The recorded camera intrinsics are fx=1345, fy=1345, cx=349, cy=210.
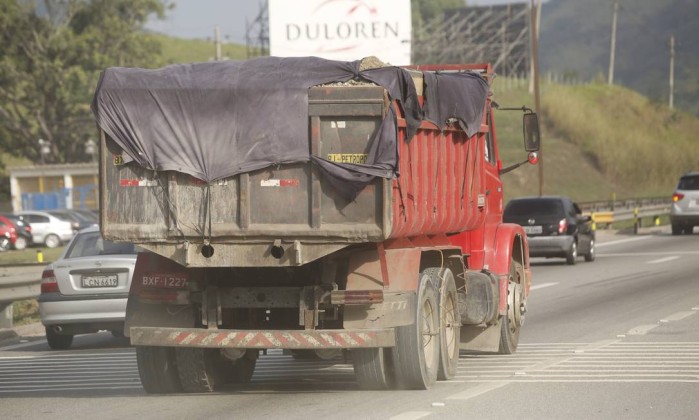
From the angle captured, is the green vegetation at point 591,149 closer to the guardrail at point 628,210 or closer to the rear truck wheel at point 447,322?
the guardrail at point 628,210

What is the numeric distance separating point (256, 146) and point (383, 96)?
1.10 metres

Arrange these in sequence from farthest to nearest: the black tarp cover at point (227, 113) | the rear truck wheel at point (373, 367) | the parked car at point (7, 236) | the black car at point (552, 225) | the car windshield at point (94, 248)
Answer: the parked car at point (7, 236) < the black car at point (552, 225) < the car windshield at point (94, 248) < the rear truck wheel at point (373, 367) < the black tarp cover at point (227, 113)

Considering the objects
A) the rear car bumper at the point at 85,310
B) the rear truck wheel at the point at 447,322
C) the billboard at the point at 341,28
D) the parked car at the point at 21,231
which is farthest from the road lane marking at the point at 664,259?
the parked car at the point at 21,231

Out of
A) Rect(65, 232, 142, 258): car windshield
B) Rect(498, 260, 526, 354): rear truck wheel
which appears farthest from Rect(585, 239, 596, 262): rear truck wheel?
Rect(65, 232, 142, 258): car windshield

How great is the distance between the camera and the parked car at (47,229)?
5362 cm

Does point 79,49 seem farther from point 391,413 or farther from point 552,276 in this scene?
point 391,413

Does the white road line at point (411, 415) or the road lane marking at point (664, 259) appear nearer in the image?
the white road line at point (411, 415)

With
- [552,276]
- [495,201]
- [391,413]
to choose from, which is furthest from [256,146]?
[552,276]

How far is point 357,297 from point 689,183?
31952mm

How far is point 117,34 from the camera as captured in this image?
254ft

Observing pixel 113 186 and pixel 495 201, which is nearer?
pixel 113 186

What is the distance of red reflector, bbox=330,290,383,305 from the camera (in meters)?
10.4

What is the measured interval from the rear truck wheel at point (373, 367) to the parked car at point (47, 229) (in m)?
43.8

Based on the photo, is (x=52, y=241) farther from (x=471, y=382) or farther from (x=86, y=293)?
(x=471, y=382)
